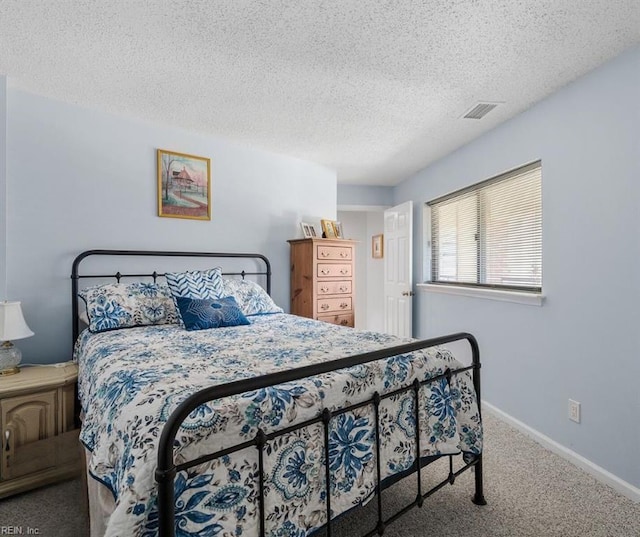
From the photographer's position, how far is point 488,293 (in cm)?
307

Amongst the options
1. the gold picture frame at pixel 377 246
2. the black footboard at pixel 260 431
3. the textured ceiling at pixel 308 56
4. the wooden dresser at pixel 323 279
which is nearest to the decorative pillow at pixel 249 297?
the wooden dresser at pixel 323 279

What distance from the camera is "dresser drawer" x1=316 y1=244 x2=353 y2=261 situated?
3.56 meters

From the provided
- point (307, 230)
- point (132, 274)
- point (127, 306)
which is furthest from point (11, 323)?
point (307, 230)

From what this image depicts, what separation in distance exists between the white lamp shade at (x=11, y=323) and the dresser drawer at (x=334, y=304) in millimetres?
2236

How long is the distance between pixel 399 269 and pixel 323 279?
1280mm

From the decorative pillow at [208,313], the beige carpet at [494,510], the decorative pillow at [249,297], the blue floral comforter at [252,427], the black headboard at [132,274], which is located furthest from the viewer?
the decorative pillow at [249,297]

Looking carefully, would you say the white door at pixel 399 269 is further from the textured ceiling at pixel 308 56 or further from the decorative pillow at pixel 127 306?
the decorative pillow at pixel 127 306

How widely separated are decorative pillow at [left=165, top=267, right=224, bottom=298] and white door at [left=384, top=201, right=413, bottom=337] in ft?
7.61

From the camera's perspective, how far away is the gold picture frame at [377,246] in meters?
5.85

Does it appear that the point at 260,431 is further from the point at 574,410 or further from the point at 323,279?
the point at 323,279

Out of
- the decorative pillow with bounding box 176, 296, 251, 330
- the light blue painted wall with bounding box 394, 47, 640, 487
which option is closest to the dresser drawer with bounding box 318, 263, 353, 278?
the decorative pillow with bounding box 176, 296, 251, 330

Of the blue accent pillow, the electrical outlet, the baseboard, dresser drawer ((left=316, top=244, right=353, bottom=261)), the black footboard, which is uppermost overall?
dresser drawer ((left=316, top=244, right=353, bottom=261))

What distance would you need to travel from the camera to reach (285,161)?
3836mm

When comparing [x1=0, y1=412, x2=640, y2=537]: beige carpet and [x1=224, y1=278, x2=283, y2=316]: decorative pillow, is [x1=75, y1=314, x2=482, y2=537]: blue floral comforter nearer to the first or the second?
[x1=0, y1=412, x2=640, y2=537]: beige carpet
